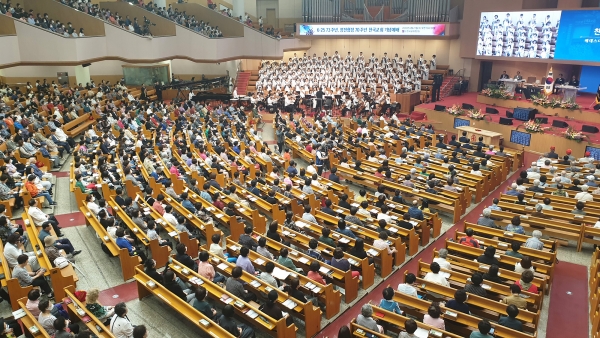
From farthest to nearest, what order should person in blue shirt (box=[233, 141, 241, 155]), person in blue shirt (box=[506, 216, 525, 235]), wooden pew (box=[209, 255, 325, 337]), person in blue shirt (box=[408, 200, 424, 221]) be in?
1. person in blue shirt (box=[233, 141, 241, 155])
2. person in blue shirt (box=[408, 200, 424, 221])
3. person in blue shirt (box=[506, 216, 525, 235])
4. wooden pew (box=[209, 255, 325, 337])

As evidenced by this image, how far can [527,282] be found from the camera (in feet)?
22.7

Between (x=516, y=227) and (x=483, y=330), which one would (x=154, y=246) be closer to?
(x=483, y=330)

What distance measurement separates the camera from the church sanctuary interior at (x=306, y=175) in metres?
6.94

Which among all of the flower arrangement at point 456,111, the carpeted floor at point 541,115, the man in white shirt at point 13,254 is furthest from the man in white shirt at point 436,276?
the flower arrangement at point 456,111

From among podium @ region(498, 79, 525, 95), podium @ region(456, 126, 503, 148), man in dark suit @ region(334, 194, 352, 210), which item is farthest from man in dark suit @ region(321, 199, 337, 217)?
podium @ region(498, 79, 525, 95)

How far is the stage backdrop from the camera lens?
20.5m

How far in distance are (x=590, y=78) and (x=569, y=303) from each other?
16720 millimetres

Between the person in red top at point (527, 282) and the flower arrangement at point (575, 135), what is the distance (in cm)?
1057

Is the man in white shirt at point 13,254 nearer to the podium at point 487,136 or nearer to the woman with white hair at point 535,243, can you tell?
the woman with white hair at point 535,243

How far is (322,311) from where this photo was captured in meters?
7.46

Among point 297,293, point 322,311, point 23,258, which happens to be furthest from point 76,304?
point 322,311

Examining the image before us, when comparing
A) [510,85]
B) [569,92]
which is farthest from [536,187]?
[510,85]

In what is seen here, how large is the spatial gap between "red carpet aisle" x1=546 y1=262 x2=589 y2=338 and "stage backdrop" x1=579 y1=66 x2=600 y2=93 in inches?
593

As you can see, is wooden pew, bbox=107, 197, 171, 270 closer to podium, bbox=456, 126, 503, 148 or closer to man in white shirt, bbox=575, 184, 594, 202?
man in white shirt, bbox=575, 184, 594, 202
